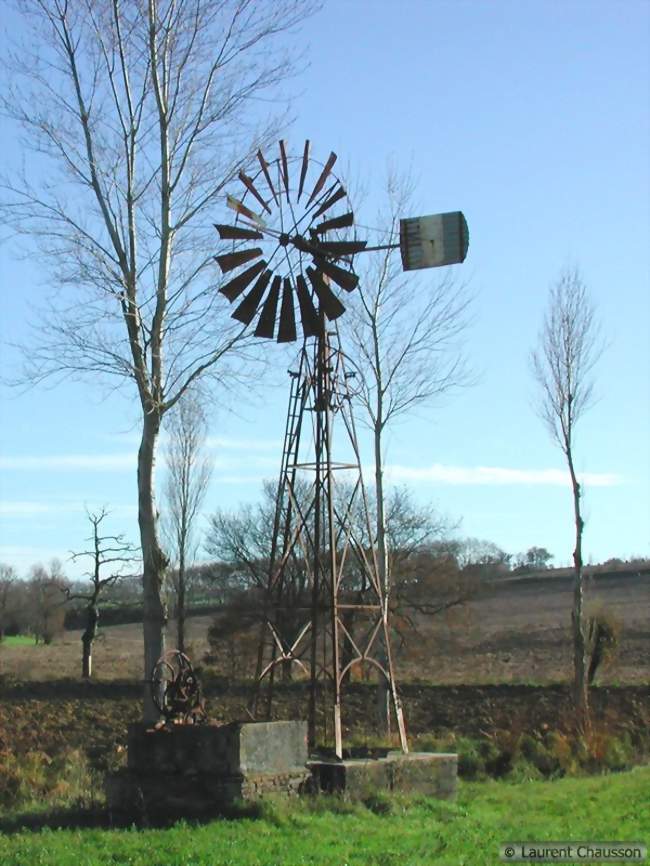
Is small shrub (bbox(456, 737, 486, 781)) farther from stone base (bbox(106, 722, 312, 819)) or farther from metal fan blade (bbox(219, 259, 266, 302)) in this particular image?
metal fan blade (bbox(219, 259, 266, 302))

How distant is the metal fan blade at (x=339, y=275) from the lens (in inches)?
555

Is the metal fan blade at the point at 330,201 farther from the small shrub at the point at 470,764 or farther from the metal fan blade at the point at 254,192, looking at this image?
the small shrub at the point at 470,764

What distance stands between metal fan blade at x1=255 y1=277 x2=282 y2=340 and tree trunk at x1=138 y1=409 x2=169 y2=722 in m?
1.71

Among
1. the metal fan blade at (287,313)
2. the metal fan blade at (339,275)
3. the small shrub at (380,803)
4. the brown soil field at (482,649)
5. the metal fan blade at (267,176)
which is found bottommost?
the small shrub at (380,803)

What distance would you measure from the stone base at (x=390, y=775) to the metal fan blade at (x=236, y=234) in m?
6.03

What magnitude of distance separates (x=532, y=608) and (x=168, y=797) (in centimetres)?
4862

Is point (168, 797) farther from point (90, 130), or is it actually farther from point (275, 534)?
point (90, 130)

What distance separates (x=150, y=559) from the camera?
46.8 ft

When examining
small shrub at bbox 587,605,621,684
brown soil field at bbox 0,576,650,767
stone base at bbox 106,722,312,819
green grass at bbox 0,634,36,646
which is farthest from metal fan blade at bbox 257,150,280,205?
green grass at bbox 0,634,36,646

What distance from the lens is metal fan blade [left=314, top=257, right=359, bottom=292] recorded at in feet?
46.3

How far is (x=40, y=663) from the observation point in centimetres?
4334

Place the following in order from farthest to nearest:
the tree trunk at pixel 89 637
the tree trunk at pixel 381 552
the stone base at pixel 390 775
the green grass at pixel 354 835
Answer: the tree trunk at pixel 89 637
the tree trunk at pixel 381 552
the stone base at pixel 390 775
the green grass at pixel 354 835

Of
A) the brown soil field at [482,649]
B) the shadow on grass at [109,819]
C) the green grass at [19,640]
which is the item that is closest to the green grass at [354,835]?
the shadow on grass at [109,819]

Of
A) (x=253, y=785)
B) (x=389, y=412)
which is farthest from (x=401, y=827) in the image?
(x=389, y=412)
